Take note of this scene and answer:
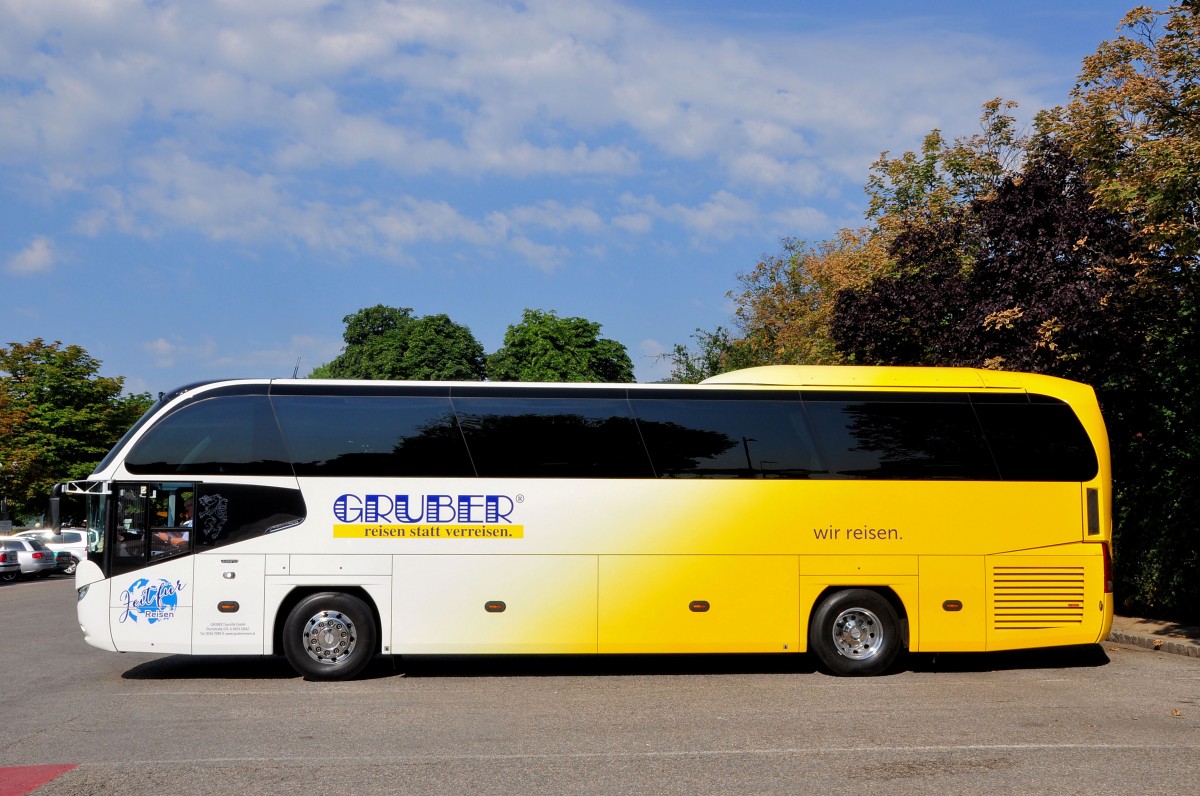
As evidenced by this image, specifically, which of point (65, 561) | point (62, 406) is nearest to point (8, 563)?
point (65, 561)

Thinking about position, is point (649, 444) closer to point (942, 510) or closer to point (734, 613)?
point (734, 613)

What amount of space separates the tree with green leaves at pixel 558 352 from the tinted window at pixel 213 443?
49.7m

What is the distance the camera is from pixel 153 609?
39.5ft

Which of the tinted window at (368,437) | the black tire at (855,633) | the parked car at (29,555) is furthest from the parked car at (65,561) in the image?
the black tire at (855,633)

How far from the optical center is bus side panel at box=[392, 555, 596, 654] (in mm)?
12195

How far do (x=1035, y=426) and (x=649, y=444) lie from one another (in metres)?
4.49

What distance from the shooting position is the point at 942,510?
41.3 feet

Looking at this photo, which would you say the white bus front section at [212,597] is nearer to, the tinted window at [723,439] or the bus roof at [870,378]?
the tinted window at [723,439]

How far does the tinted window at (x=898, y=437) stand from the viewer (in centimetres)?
1259

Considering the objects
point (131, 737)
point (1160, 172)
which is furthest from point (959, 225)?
point (131, 737)

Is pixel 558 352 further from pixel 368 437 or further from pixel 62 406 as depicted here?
pixel 368 437

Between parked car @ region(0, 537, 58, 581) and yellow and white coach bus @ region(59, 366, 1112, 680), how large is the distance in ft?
94.5

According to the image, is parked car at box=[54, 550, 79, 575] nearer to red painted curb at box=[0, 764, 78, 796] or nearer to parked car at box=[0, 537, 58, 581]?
parked car at box=[0, 537, 58, 581]

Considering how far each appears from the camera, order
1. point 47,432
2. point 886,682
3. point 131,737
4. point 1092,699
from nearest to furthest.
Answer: point 131,737, point 1092,699, point 886,682, point 47,432
